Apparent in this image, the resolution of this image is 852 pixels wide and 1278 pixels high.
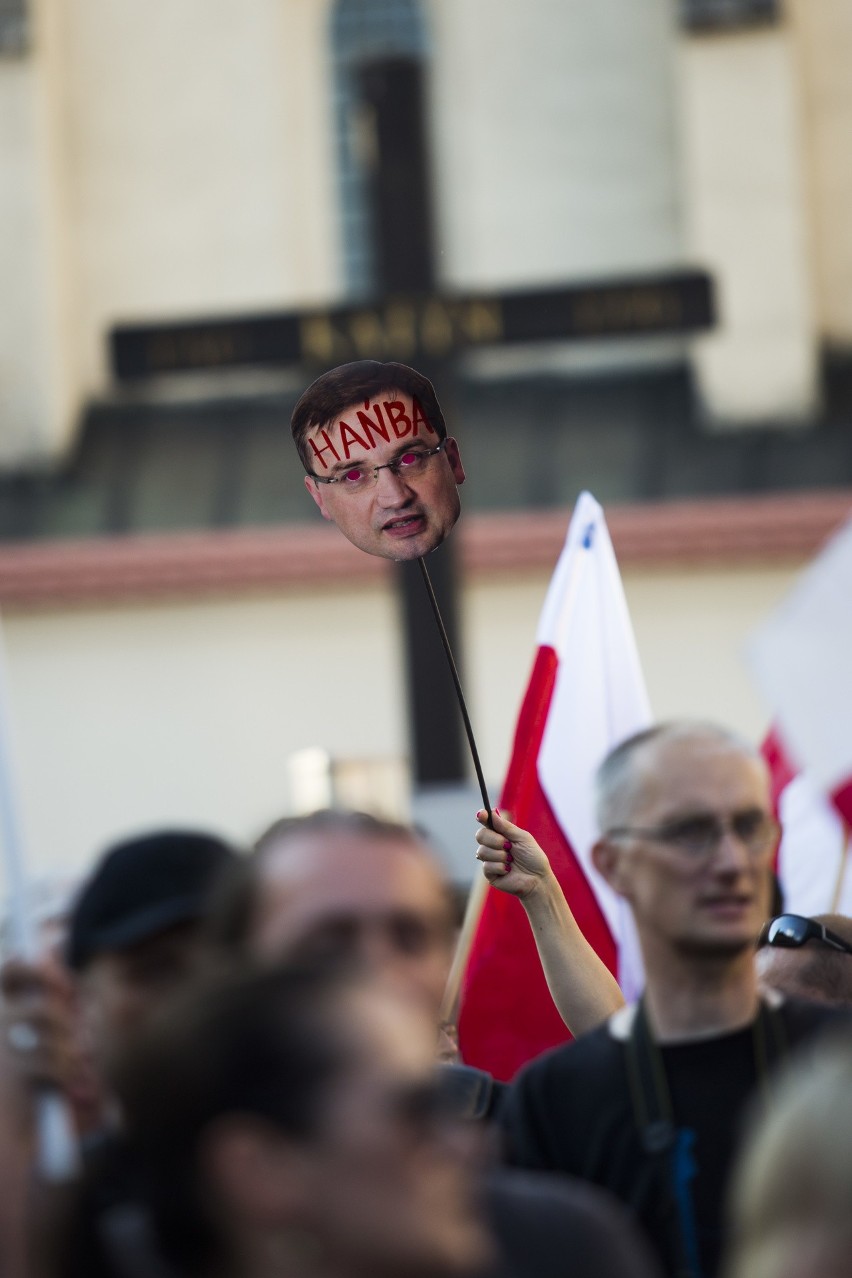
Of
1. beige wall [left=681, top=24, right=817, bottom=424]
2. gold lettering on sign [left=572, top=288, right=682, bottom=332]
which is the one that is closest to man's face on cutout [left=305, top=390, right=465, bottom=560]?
gold lettering on sign [left=572, top=288, right=682, bottom=332]

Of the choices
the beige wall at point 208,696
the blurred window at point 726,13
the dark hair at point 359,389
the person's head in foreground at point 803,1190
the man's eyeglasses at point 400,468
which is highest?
the blurred window at point 726,13

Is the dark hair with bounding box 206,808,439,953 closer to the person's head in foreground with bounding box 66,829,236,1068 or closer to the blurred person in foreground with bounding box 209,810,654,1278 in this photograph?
the blurred person in foreground with bounding box 209,810,654,1278

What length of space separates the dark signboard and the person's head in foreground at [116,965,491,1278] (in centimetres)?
651

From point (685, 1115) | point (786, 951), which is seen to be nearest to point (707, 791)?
point (685, 1115)

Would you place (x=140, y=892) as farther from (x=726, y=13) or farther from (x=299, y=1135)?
(x=726, y=13)

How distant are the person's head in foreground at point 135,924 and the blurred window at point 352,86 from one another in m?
11.8

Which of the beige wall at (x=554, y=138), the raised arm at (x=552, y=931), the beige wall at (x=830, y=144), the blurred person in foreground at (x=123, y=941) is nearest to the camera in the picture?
the blurred person in foreground at (x=123, y=941)

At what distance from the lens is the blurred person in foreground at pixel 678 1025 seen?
2.86 meters

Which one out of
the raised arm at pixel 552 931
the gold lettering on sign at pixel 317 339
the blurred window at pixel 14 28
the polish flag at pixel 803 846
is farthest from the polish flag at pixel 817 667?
the blurred window at pixel 14 28

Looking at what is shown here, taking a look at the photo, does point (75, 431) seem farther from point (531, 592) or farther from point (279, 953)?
point (279, 953)

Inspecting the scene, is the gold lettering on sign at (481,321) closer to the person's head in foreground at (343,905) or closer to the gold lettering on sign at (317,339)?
the gold lettering on sign at (317,339)

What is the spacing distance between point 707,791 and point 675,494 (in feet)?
34.9

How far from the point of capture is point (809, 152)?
1434cm

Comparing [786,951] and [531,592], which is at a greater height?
[786,951]
